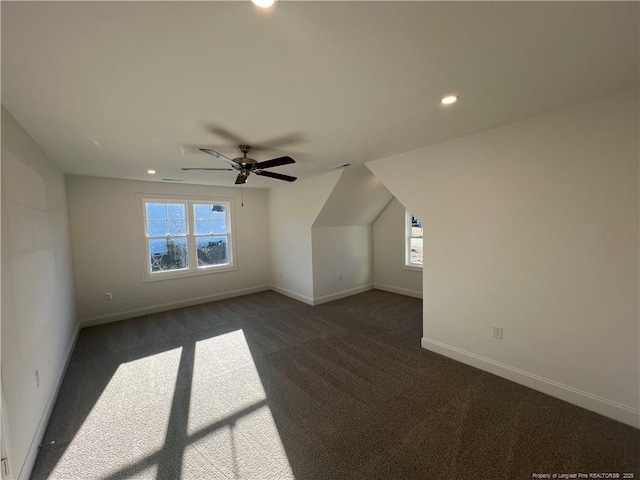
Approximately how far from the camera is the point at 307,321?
4.09 meters

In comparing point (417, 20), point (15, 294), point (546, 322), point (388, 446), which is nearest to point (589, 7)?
point (417, 20)

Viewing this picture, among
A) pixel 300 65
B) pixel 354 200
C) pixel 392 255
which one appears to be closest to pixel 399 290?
pixel 392 255

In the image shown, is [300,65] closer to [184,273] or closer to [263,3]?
[263,3]

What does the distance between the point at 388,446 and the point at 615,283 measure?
2.06 meters

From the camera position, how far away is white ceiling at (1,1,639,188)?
43.1 inches

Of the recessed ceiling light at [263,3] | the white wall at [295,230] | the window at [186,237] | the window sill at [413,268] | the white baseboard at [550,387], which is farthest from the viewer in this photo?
the window sill at [413,268]

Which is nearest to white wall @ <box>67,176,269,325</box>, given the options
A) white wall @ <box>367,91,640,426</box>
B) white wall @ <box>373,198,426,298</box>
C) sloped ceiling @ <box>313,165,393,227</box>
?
sloped ceiling @ <box>313,165,393,227</box>

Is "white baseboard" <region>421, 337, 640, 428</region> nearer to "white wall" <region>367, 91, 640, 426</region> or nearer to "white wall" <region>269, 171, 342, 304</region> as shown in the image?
"white wall" <region>367, 91, 640, 426</region>

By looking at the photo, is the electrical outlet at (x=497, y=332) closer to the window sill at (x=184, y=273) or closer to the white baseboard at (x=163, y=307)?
the white baseboard at (x=163, y=307)

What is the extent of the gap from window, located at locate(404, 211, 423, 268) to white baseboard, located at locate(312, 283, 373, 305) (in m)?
1.06

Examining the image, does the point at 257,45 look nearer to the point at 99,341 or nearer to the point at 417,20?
the point at 417,20

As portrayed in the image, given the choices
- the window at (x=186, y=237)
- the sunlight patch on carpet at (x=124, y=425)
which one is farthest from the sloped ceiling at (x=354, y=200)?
the sunlight patch on carpet at (x=124, y=425)

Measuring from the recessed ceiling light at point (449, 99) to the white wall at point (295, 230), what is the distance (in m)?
2.24

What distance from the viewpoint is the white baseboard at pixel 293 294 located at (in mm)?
4998
